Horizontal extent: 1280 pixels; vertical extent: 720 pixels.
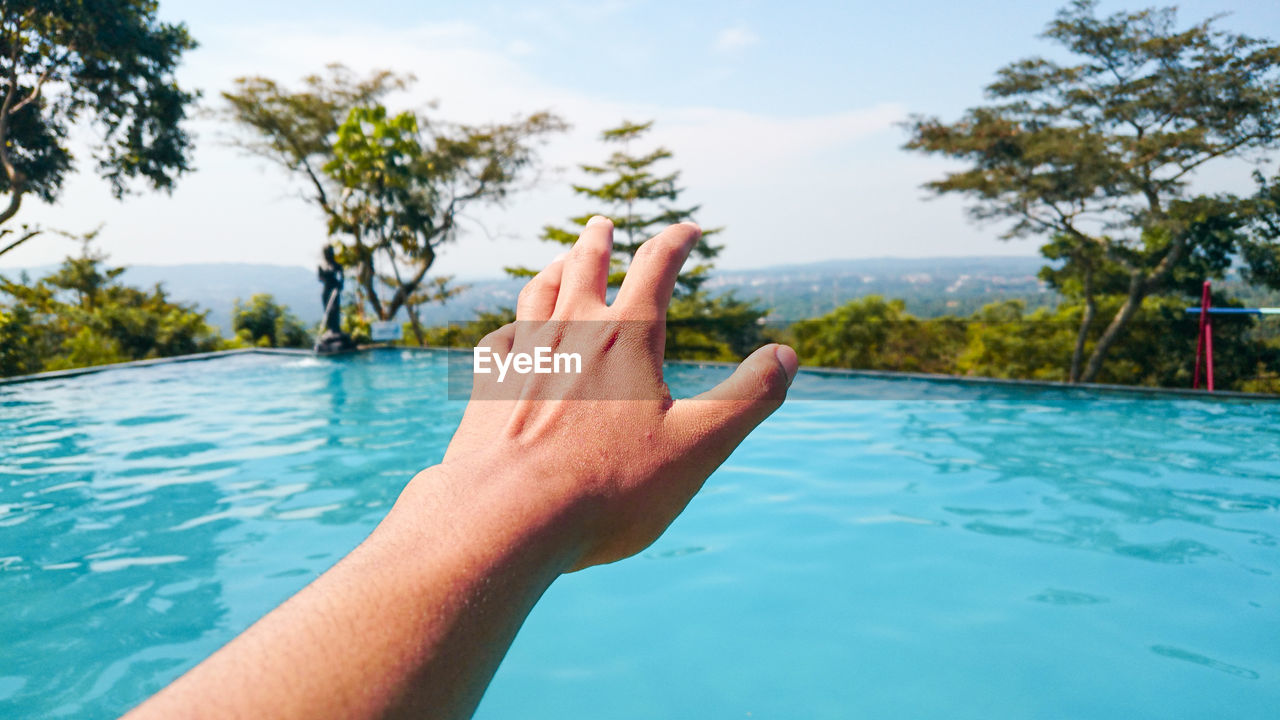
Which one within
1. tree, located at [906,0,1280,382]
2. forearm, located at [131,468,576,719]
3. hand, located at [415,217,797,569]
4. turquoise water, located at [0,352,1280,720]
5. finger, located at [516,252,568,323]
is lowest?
turquoise water, located at [0,352,1280,720]

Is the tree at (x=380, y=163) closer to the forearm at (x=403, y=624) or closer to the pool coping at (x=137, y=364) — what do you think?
the pool coping at (x=137, y=364)

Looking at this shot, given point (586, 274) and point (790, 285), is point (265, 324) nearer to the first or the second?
point (586, 274)

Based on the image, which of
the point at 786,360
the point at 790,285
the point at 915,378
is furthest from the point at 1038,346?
the point at 790,285

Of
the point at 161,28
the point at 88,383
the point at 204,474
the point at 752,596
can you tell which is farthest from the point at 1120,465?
the point at 161,28

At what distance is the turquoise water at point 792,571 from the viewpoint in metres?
2.75

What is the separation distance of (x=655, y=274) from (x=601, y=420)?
7.5 inches

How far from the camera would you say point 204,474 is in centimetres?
544

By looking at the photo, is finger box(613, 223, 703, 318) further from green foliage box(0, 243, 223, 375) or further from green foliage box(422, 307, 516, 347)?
green foliage box(422, 307, 516, 347)

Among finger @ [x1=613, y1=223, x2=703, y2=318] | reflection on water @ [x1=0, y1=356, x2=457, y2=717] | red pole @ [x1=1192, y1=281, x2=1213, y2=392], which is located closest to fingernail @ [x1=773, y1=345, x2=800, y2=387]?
finger @ [x1=613, y1=223, x2=703, y2=318]

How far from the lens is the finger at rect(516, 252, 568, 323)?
950 millimetres

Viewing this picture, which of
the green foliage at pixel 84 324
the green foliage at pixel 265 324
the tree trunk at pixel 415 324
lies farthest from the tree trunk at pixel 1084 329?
the green foliage at pixel 265 324

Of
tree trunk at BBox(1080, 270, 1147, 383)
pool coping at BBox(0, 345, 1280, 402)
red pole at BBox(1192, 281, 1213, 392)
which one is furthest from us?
tree trunk at BBox(1080, 270, 1147, 383)

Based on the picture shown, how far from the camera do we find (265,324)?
17375 mm

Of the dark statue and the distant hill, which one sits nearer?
the dark statue
